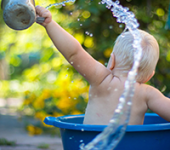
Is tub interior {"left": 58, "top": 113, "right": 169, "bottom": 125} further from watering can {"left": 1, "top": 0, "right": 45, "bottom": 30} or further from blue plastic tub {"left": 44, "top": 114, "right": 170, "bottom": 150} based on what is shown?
watering can {"left": 1, "top": 0, "right": 45, "bottom": 30}

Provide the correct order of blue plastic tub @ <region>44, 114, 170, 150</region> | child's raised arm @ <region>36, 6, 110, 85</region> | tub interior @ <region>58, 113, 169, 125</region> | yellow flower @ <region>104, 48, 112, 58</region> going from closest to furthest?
blue plastic tub @ <region>44, 114, 170, 150</region> < child's raised arm @ <region>36, 6, 110, 85</region> < tub interior @ <region>58, 113, 169, 125</region> < yellow flower @ <region>104, 48, 112, 58</region>

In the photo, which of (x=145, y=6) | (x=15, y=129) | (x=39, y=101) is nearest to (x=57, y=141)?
(x=39, y=101)

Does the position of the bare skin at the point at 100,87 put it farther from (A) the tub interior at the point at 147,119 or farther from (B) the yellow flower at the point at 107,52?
(B) the yellow flower at the point at 107,52

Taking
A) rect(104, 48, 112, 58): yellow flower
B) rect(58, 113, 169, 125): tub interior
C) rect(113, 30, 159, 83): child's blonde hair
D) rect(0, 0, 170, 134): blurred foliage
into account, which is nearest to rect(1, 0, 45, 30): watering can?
rect(113, 30, 159, 83): child's blonde hair

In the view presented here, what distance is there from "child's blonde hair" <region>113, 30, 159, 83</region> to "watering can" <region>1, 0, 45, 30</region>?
457 mm

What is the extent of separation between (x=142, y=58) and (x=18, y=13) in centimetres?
60

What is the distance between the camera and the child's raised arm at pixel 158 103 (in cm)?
115

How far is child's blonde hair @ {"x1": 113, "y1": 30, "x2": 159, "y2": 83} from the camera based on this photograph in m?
1.20

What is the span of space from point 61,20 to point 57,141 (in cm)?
140

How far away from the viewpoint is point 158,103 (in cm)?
117

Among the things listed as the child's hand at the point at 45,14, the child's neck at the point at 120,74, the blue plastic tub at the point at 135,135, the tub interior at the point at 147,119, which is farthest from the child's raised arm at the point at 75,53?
the tub interior at the point at 147,119

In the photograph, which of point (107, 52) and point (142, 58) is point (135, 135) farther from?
point (107, 52)

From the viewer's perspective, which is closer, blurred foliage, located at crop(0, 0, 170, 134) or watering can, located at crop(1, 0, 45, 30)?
watering can, located at crop(1, 0, 45, 30)

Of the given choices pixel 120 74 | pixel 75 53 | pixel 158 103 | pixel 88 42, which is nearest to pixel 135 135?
pixel 158 103
